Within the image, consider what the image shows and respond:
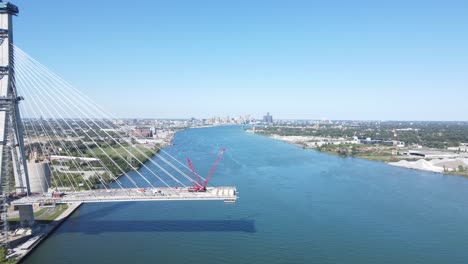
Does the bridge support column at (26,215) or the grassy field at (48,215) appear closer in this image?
the bridge support column at (26,215)

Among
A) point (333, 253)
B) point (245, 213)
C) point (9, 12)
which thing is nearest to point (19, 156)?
point (9, 12)

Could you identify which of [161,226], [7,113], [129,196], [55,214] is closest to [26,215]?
[55,214]

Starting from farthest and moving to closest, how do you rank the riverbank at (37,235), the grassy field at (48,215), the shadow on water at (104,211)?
the shadow on water at (104,211)
the grassy field at (48,215)
the riverbank at (37,235)

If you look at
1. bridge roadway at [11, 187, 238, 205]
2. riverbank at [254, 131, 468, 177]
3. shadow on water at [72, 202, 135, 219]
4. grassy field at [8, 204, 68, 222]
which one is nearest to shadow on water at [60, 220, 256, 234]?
shadow on water at [72, 202, 135, 219]

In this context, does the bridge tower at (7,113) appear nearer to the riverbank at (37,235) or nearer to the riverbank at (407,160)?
the riverbank at (37,235)

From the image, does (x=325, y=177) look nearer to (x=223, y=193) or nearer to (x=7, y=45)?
(x=223, y=193)

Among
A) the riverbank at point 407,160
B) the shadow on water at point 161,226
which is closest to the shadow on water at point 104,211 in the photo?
the shadow on water at point 161,226
